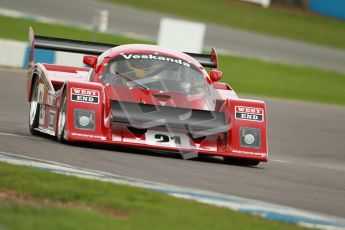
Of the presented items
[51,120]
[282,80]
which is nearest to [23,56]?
[282,80]

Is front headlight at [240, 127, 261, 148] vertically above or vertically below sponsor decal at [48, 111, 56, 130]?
above

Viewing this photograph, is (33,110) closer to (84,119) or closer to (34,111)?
(34,111)

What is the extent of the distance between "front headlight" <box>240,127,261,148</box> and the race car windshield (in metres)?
1.07

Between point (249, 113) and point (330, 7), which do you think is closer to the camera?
point (249, 113)

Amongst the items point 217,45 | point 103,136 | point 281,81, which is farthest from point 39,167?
point 217,45

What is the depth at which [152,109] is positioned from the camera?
11.2 meters

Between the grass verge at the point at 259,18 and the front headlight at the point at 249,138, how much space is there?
25189mm

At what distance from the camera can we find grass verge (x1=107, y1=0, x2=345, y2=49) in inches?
1496

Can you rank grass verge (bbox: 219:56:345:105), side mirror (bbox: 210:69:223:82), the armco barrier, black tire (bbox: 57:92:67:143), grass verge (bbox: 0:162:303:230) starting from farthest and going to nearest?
grass verge (bbox: 219:56:345:105), the armco barrier, side mirror (bbox: 210:69:223:82), black tire (bbox: 57:92:67:143), grass verge (bbox: 0:162:303:230)

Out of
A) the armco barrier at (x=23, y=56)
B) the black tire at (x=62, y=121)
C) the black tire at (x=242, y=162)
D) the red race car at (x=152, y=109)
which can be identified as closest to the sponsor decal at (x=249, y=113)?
the red race car at (x=152, y=109)

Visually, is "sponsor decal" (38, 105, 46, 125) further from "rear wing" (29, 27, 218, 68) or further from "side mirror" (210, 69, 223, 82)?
A: "side mirror" (210, 69, 223, 82)

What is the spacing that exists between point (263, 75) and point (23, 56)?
25.0ft

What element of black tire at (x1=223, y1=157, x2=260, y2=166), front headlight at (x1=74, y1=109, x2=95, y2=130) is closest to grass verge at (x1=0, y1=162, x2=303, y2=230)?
front headlight at (x1=74, y1=109, x2=95, y2=130)

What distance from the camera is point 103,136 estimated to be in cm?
1103
